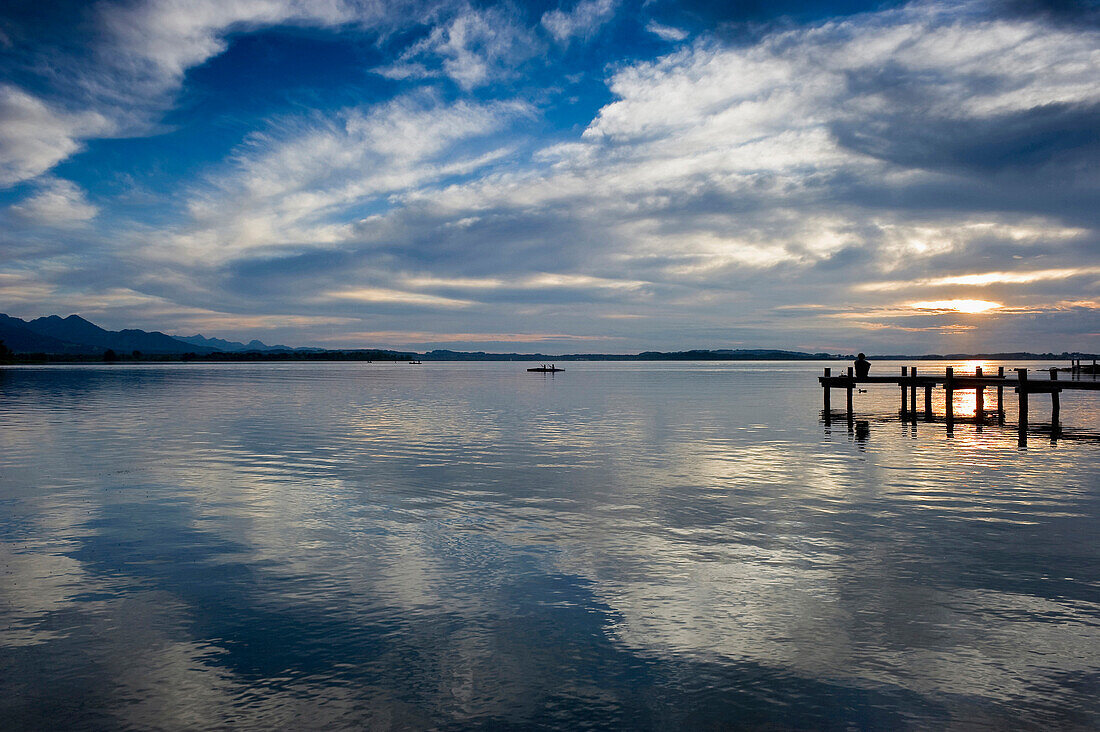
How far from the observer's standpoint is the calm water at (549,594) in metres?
8.41

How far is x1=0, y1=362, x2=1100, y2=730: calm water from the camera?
8.41 m

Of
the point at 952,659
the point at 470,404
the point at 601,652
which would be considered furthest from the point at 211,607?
the point at 470,404

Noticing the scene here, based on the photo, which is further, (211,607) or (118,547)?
(118,547)

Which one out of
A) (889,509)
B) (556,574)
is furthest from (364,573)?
(889,509)

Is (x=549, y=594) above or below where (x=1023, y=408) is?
below

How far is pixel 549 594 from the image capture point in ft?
40.0

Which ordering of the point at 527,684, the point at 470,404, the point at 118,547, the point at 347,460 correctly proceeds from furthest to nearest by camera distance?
the point at 470,404 < the point at 347,460 < the point at 118,547 < the point at 527,684

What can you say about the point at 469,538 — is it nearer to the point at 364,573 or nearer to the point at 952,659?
the point at 364,573

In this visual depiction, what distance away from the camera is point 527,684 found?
887 centimetres

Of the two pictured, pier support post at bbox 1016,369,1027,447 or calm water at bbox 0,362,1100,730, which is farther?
pier support post at bbox 1016,369,1027,447

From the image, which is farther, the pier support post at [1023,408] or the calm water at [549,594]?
the pier support post at [1023,408]

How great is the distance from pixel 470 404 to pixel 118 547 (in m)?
47.9

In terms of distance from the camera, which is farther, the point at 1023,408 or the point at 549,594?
the point at 1023,408

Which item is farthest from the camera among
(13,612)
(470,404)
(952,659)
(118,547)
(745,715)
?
(470,404)
